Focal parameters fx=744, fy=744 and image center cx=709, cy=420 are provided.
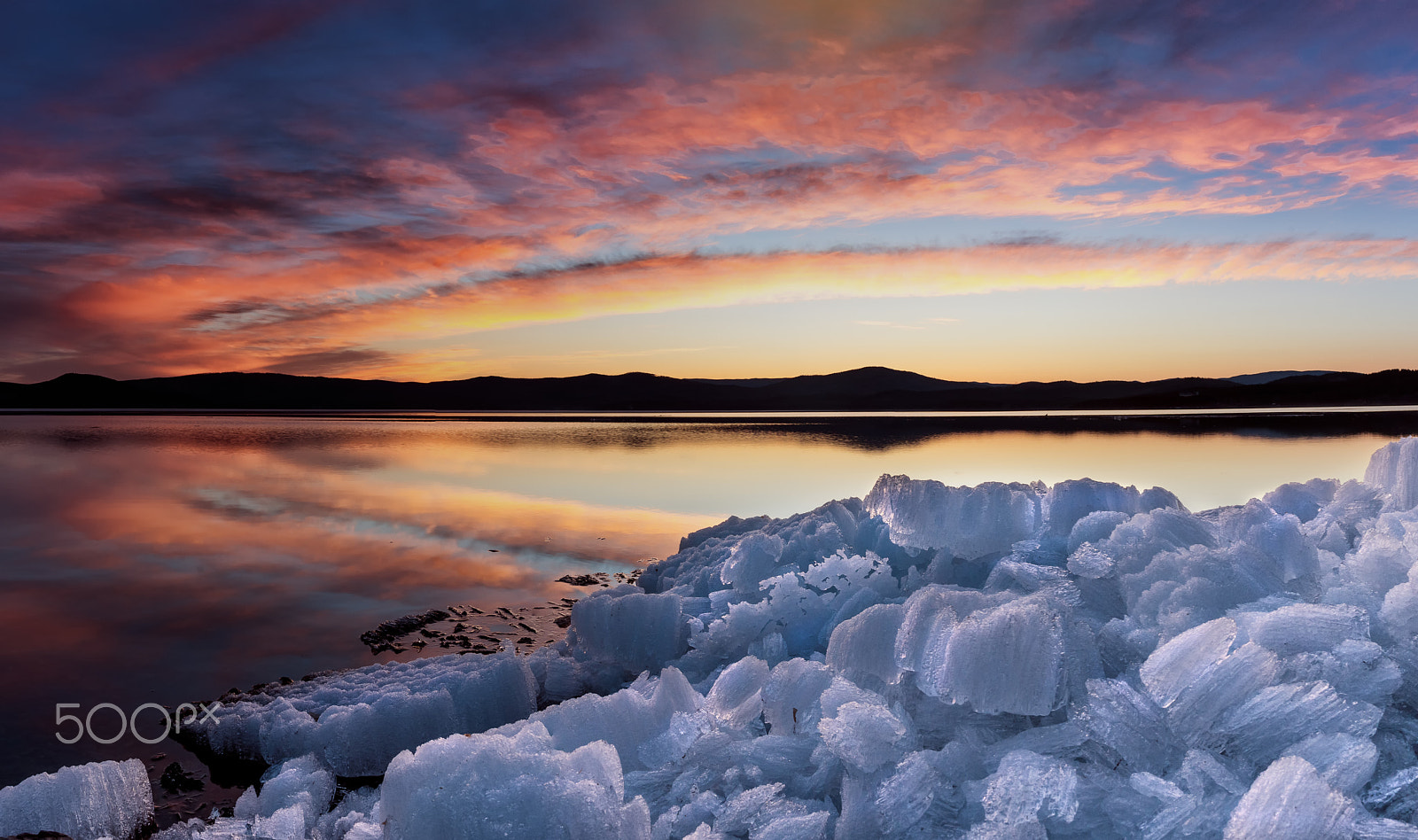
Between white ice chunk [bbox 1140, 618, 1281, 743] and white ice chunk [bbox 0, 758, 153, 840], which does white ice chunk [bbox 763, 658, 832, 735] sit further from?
white ice chunk [bbox 0, 758, 153, 840]

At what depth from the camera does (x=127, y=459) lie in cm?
2155

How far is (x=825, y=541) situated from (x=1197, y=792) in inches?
109

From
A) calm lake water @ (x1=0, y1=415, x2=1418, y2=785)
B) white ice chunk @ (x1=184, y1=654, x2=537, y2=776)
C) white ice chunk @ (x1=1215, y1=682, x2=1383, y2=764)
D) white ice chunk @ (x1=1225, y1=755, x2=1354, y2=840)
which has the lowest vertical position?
calm lake water @ (x1=0, y1=415, x2=1418, y2=785)

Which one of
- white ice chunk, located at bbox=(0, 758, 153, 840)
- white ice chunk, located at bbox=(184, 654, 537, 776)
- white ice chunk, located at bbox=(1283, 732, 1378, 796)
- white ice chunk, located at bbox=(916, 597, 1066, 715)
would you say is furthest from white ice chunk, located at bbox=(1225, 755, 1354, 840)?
white ice chunk, located at bbox=(0, 758, 153, 840)

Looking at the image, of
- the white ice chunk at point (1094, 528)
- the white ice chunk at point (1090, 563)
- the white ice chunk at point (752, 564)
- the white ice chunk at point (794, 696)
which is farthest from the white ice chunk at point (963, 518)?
the white ice chunk at point (794, 696)

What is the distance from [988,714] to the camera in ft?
7.79

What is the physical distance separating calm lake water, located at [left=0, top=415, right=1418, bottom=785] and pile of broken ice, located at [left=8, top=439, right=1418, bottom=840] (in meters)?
1.99

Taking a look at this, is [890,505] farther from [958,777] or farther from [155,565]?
[155,565]

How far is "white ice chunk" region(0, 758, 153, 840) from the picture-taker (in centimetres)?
269

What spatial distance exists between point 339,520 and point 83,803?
9.45 meters

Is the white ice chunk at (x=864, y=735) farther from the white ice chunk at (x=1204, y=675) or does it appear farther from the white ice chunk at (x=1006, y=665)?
the white ice chunk at (x=1204, y=675)

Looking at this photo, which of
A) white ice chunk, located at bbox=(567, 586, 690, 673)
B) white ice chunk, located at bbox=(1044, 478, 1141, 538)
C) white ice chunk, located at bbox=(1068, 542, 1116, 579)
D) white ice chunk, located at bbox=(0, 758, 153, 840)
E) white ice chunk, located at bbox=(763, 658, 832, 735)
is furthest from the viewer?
white ice chunk, located at bbox=(567, 586, 690, 673)

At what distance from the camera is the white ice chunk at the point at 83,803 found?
8.81 ft

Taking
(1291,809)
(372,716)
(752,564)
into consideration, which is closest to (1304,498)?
(1291,809)
